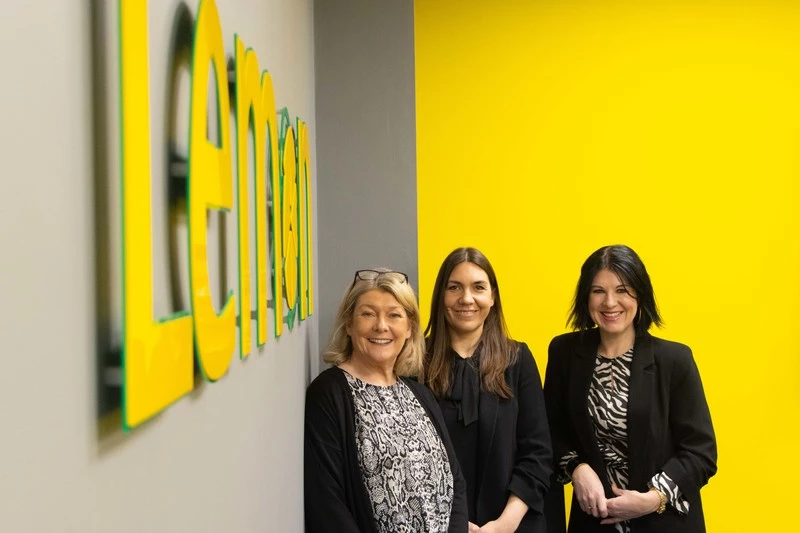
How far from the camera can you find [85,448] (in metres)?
0.60

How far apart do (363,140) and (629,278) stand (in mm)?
1025

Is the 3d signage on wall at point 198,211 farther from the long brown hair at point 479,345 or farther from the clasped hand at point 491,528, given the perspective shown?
the clasped hand at point 491,528

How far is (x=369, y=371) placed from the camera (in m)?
2.34

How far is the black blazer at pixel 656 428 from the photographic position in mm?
2533

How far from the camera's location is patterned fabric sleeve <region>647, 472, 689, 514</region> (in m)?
2.50

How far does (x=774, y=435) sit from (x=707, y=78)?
1.51 metres

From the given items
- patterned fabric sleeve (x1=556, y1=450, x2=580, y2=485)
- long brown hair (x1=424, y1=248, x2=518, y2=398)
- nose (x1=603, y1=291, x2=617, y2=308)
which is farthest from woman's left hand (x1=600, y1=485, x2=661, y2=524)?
nose (x1=603, y1=291, x2=617, y2=308)

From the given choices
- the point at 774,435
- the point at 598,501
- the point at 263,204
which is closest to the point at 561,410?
the point at 598,501

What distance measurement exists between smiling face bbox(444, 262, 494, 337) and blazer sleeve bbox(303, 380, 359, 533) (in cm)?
54

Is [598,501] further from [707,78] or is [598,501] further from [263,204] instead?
[707,78]

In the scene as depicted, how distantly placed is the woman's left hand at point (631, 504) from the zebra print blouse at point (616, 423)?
40 millimetres

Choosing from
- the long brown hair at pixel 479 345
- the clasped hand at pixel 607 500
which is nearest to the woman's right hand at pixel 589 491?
the clasped hand at pixel 607 500

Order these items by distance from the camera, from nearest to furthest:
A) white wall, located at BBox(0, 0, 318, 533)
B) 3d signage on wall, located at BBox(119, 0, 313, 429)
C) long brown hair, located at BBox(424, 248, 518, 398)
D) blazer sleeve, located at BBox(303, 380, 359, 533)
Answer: white wall, located at BBox(0, 0, 318, 533) → 3d signage on wall, located at BBox(119, 0, 313, 429) → blazer sleeve, located at BBox(303, 380, 359, 533) → long brown hair, located at BBox(424, 248, 518, 398)

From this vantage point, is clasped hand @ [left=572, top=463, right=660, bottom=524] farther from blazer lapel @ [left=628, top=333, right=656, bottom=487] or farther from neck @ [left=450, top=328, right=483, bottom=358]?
neck @ [left=450, top=328, right=483, bottom=358]
